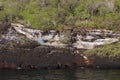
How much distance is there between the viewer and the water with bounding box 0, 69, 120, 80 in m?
45.1

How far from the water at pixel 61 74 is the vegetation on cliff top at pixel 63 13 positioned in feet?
31.2

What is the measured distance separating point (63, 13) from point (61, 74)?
14.6 m

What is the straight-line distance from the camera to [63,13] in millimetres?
60188

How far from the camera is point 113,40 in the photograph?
55938 mm

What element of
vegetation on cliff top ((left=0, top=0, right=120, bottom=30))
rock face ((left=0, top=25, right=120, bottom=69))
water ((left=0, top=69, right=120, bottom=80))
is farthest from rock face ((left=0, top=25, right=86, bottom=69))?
vegetation on cliff top ((left=0, top=0, right=120, bottom=30))

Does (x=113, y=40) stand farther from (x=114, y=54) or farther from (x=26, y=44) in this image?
(x=26, y=44)

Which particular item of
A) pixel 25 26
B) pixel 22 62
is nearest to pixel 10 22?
pixel 25 26

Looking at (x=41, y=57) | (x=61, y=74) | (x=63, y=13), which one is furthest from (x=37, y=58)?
(x=63, y=13)

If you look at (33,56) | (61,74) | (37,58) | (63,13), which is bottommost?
(61,74)

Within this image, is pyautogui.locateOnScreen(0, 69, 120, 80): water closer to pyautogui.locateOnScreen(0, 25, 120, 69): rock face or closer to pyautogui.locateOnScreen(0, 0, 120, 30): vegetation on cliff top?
pyautogui.locateOnScreen(0, 25, 120, 69): rock face

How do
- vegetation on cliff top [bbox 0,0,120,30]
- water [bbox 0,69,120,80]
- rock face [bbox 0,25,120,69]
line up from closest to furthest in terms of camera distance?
1. water [bbox 0,69,120,80]
2. rock face [bbox 0,25,120,69]
3. vegetation on cliff top [bbox 0,0,120,30]

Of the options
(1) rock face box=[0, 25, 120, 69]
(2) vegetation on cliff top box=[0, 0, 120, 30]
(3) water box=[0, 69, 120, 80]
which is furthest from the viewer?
(2) vegetation on cliff top box=[0, 0, 120, 30]

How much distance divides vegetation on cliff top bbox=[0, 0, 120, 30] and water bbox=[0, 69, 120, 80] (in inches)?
374

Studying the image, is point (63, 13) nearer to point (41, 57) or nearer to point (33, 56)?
point (41, 57)
